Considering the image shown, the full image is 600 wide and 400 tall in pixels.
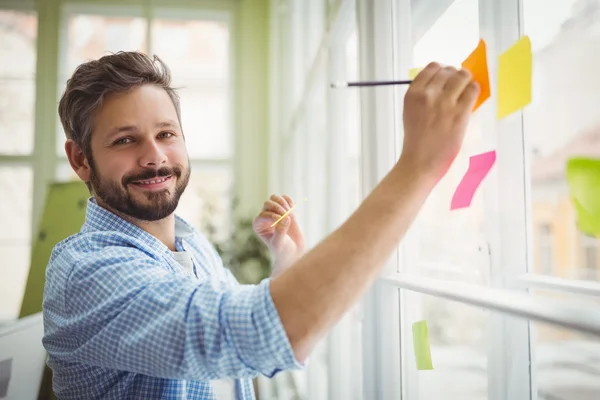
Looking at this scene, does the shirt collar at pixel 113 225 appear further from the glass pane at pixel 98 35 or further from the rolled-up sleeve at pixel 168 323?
the glass pane at pixel 98 35

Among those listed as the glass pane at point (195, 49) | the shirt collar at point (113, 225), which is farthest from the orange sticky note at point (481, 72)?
the glass pane at point (195, 49)

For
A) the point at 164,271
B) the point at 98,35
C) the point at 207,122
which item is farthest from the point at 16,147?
the point at 164,271

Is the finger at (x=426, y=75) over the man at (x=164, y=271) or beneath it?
over

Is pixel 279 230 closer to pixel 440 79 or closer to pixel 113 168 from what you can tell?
pixel 113 168

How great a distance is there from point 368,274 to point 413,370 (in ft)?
1.69

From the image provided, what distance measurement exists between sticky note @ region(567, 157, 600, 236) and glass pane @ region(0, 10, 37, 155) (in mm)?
4879

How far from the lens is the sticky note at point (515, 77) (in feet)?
1.82

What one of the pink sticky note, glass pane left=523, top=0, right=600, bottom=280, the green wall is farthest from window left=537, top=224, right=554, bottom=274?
the green wall

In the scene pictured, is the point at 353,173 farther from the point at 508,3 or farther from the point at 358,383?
the point at 508,3

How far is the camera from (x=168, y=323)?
0.62 metres

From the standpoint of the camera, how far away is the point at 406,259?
999mm

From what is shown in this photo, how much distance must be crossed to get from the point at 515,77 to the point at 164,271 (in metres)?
0.58

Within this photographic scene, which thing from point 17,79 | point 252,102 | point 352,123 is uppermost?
point 17,79

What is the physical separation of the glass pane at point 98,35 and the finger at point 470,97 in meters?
4.51
